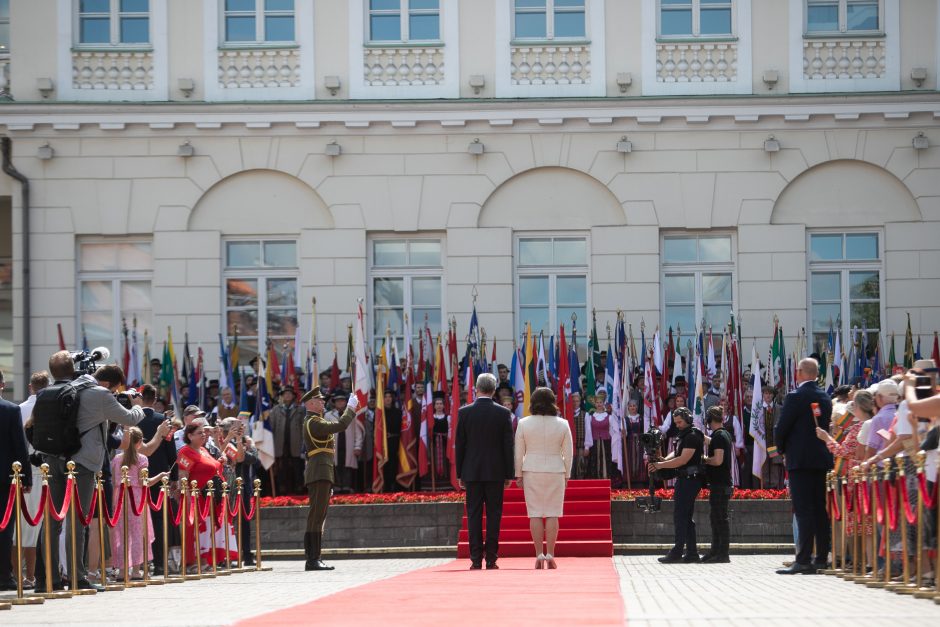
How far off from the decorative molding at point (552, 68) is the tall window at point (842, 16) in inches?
144

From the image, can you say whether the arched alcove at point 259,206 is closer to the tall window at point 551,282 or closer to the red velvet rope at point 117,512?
the tall window at point 551,282

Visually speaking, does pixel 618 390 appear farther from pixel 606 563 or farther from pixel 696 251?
pixel 606 563

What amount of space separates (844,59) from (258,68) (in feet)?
33.5

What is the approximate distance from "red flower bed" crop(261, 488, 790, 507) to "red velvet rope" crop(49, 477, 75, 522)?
9.60 m

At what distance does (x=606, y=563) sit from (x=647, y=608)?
26.4 feet

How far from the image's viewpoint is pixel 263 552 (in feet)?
75.6

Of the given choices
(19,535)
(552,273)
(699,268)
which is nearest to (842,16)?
(699,268)

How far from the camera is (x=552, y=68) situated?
1194 inches

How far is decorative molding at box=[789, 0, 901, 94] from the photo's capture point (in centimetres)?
3009

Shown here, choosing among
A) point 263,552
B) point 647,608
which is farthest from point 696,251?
point 647,608

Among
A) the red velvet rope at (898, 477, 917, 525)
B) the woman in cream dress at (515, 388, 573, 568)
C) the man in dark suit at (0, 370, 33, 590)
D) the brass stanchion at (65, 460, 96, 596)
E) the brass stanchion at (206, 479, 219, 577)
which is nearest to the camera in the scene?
the red velvet rope at (898, 477, 917, 525)

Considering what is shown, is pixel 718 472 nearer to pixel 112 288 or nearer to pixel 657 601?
pixel 657 601

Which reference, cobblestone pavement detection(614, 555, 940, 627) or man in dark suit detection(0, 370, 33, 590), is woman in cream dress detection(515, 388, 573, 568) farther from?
man in dark suit detection(0, 370, 33, 590)

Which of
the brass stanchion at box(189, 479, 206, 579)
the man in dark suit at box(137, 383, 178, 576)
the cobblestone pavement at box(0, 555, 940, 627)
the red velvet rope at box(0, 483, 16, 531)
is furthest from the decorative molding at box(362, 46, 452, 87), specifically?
the red velvet rope at box(0, 483, 16, 531)
